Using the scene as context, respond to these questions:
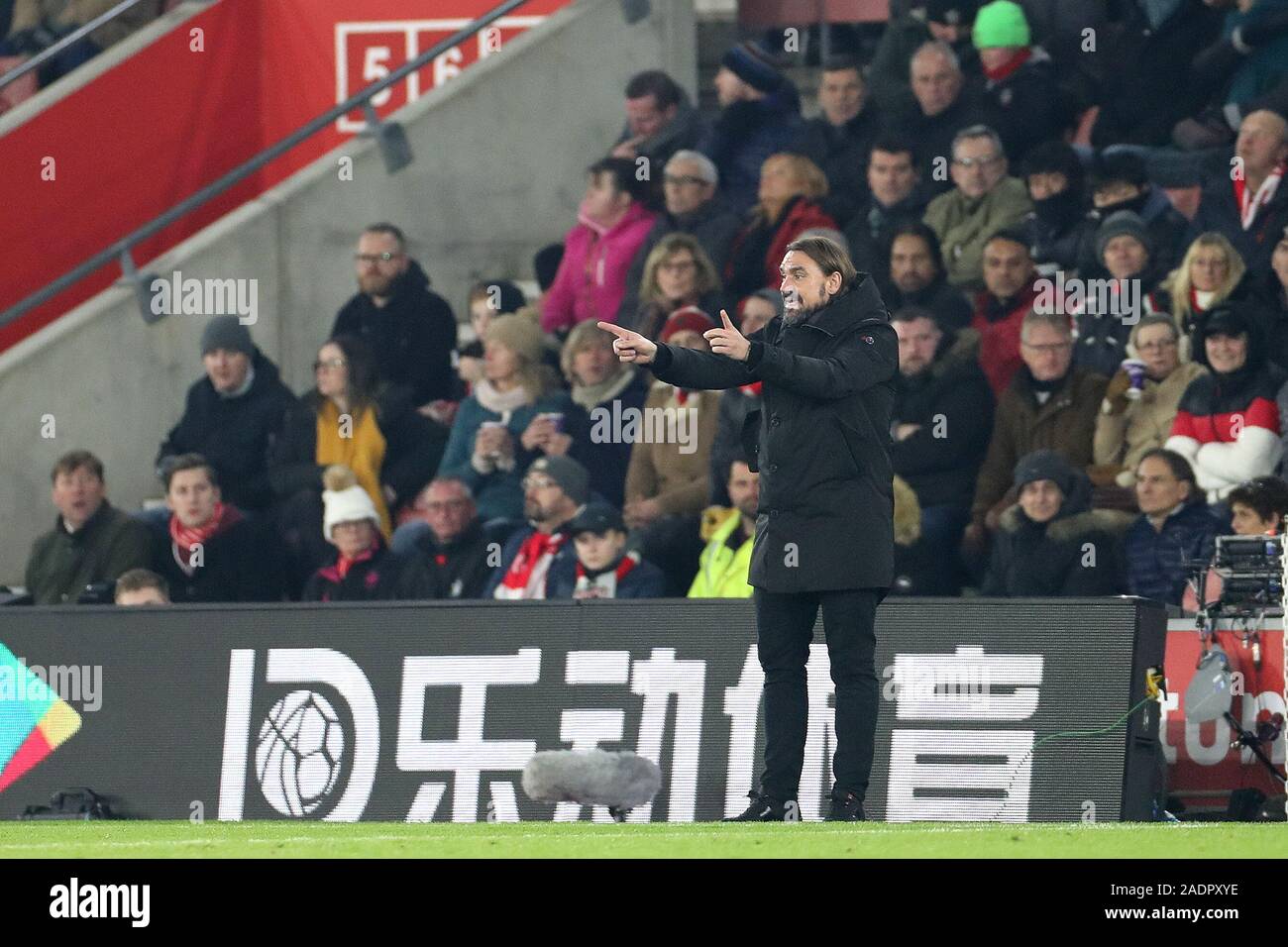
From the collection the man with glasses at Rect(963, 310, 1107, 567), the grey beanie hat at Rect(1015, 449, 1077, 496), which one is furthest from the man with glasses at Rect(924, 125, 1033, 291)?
the grey beanie hat at Rect(1015, 449, 1077, 496)

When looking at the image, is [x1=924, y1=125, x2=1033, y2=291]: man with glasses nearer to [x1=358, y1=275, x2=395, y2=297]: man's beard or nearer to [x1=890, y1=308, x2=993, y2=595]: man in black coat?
[x1=890, y1=308, x2=993, y2=595]: man in black coat

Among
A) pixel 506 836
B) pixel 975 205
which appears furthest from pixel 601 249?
pixel 506 836

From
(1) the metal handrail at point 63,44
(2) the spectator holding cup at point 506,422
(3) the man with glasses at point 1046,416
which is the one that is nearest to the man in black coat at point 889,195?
(3) the man with glasses at point 1046,416

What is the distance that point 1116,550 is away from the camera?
11586mm

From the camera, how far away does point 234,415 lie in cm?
1401

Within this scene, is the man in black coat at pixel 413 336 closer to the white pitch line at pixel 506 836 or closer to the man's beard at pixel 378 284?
the man's beard at pixel 378 284

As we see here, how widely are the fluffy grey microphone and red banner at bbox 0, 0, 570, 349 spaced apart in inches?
292

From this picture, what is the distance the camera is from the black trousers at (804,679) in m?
8.02

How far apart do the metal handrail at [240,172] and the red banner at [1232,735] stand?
6710mm

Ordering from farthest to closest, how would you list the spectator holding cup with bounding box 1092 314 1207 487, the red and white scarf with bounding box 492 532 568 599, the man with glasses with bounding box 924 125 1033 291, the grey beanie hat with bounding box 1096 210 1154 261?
the man with glasses with bounding box 924 125 1033 291 < the grey beanie hat with bounding box 1096 210 1154 261 < the red and white scarf with bounding box 492 532 568 599 < the spectator holding cup with bounding box 1092 314 1207 487

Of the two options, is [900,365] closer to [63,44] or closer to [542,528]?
[542,528]

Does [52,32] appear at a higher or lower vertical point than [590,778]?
higher

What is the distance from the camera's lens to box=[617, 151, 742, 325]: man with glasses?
13375 millimetres

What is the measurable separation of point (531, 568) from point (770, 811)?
4.34 meters
